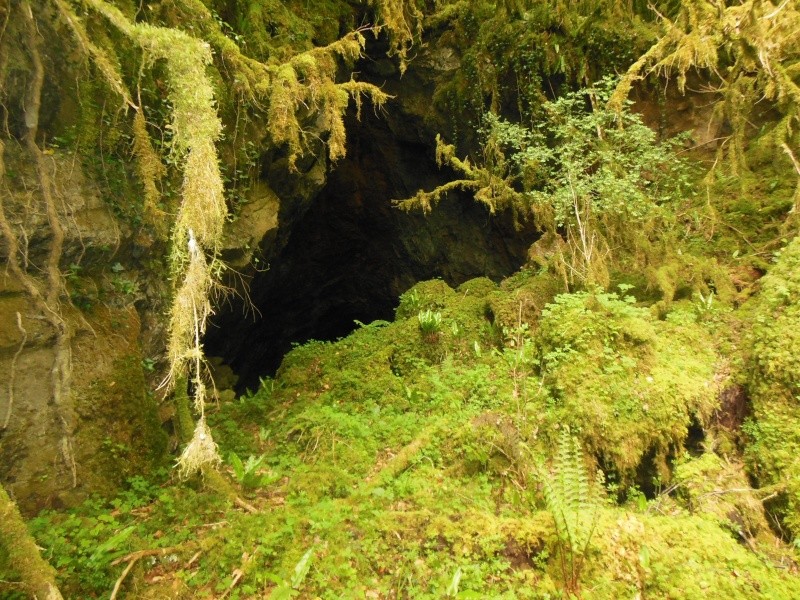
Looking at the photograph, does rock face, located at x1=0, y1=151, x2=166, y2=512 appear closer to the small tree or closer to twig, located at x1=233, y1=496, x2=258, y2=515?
twig, located at x1=233, y1=496, x2=258, y2=515

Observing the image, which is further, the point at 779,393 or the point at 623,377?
the point at 623,377

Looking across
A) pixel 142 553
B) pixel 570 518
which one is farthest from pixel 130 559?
pixel 570 518

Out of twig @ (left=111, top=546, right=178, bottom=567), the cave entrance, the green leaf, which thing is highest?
the cave entrance

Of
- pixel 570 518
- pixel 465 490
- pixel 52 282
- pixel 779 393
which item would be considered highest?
pixel 52 282

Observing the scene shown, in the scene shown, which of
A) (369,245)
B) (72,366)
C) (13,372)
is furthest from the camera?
(369,245)

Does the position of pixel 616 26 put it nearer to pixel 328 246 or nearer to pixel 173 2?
pixel 173 2

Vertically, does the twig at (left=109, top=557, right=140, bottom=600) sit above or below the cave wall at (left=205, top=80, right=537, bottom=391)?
below

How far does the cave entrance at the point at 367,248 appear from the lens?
1091cm

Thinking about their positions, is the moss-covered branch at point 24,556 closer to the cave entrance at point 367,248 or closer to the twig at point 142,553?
the twig at point 142,553

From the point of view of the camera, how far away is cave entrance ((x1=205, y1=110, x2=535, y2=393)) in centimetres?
1091

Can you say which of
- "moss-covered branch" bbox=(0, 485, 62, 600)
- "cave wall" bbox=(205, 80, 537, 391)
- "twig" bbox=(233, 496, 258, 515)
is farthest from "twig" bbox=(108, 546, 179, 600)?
"cave wall" bbox=(205, 80, 537, 391)

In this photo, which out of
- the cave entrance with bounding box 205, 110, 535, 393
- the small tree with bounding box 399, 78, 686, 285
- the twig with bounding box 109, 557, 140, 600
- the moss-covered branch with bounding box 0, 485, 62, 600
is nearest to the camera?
the moss-covered branch with bounding box 0, 485, 62, 600

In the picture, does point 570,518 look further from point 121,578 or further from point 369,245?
point 369,245

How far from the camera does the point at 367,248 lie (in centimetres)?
1330
